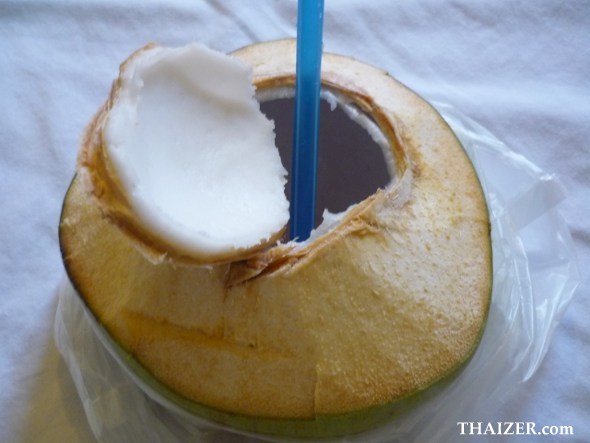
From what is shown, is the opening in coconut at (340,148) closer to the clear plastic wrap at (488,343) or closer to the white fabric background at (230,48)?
the clear plastic wrap at (488,343)

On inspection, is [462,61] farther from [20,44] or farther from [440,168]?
[20,44]

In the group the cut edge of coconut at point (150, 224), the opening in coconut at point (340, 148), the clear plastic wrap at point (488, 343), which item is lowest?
the clear plastic wrap at point (488, 343)

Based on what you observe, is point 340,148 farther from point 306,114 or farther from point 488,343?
point 488,343

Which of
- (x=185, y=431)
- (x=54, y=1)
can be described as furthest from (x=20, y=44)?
(x=185, y=431)

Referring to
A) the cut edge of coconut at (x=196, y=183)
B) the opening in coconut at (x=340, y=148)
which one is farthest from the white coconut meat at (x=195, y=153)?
the opening in coconut at (x=340, y=148)

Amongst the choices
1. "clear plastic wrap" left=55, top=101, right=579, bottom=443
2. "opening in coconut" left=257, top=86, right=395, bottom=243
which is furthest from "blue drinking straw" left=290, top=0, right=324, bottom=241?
"clear plastic wrap" left=55, top=101, right=579, bottom=443

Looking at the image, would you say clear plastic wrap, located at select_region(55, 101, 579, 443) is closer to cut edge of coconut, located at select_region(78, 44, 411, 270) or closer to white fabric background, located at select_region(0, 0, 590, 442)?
white fabric background, located at select_region(0, 0, 590, 442)

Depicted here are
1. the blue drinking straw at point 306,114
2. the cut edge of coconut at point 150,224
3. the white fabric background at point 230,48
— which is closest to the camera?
the cut edge of coconut at point 150,224
